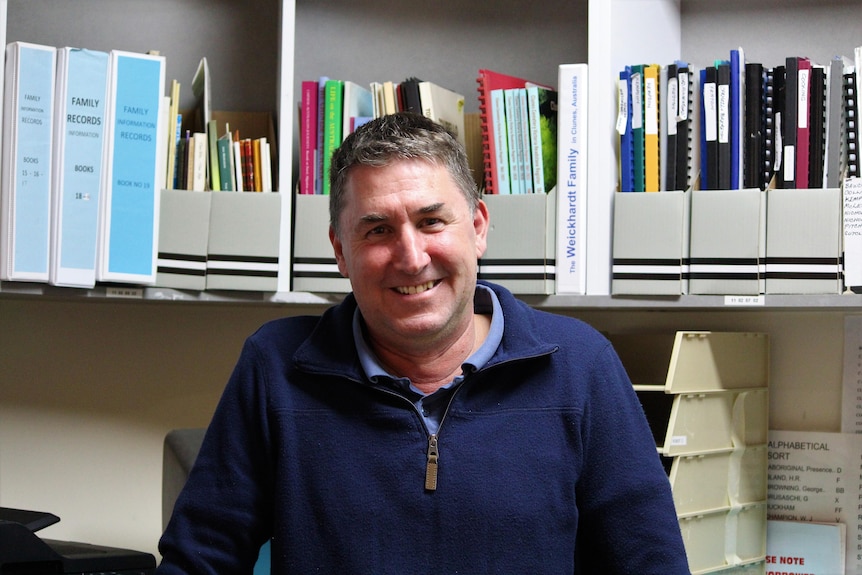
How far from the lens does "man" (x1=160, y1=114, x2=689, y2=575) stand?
1148 mm

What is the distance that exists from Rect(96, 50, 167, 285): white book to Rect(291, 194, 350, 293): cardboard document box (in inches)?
10.9

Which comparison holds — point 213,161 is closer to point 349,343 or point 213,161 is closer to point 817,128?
point 349,343

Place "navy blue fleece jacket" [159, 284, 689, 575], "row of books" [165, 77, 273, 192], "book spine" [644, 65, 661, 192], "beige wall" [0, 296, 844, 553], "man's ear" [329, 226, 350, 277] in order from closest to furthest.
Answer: "navy blue fleece jacket" [159, 284, 689, 575] → "man's ear" [329, 226, 350, 277] → "book spine" [644, 65, 661, 192] → "row of books" [165, 77, 273, 192] → "beige wall" [0, 296, 844, 553]

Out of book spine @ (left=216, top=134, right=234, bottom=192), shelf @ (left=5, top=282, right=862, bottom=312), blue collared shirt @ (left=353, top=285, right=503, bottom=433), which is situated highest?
book spine @ (left=216, top=134, right=234, bottom=192)

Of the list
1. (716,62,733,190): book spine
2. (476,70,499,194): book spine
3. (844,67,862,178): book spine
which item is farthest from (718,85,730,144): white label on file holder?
(476,70,499,194): book spine

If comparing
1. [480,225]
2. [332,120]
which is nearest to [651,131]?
[480,225]

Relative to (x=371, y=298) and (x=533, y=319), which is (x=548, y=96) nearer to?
(x=533, y=319)

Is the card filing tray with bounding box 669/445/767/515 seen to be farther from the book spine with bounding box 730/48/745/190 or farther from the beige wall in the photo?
the book spine with bounding box 730/48/745/190

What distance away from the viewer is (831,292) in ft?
5.11

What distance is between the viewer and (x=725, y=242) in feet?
5.22

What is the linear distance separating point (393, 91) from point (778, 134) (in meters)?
0.76

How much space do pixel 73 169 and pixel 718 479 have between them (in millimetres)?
1374

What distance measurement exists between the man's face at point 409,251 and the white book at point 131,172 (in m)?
0.60

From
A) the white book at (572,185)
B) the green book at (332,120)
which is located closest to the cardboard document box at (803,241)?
the white book at (572,185)
